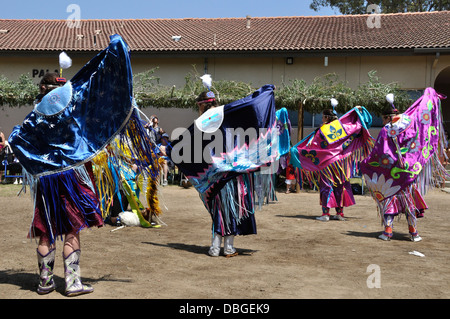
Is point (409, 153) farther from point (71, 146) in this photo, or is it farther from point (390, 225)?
point (71, 146)

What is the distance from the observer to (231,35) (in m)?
21.9

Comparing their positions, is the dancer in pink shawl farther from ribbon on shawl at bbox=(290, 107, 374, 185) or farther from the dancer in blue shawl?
the dancer in blue shawl

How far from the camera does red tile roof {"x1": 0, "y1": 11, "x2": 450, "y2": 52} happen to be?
775 inches

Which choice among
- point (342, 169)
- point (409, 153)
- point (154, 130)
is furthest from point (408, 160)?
point (154, 130)

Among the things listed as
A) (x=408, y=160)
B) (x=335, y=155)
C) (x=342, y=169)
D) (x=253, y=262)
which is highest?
(x=408, y=160)

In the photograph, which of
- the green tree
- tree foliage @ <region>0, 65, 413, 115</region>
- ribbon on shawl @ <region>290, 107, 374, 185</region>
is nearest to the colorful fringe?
ribbon on shawl @ <region>290, 107, 374, 185</region>

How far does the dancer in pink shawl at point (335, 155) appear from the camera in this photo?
8898mm

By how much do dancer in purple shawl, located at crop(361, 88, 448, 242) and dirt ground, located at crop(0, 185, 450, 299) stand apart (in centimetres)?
46

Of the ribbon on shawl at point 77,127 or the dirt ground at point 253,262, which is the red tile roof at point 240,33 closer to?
the dirt ground at point 253,262

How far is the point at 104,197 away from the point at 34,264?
137cm

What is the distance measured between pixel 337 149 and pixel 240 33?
1419cm

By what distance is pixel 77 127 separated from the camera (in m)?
4.37

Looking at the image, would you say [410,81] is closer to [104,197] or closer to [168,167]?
[168,167]

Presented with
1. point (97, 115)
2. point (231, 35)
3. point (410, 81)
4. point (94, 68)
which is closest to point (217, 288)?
point (97, 115)
